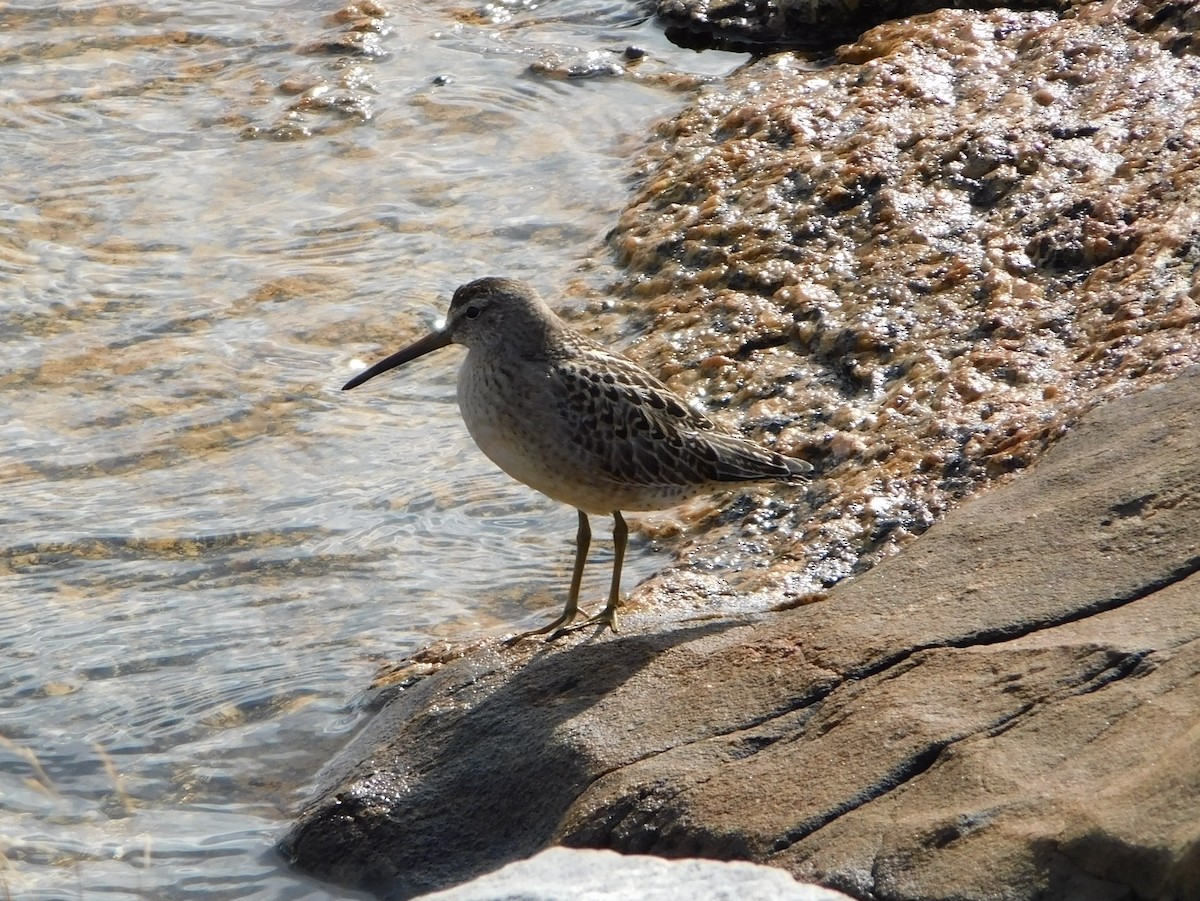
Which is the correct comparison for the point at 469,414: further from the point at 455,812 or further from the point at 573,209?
the point at 573,209

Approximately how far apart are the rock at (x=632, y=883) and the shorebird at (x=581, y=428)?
2.02 meters

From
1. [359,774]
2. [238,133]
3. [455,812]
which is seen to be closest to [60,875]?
[359,774]

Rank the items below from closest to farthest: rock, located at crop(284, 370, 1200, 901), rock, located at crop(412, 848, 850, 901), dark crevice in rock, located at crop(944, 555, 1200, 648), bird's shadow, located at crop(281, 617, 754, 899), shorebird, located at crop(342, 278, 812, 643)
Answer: rock, located at crop(412, 848, 850, 901) → rock, located at crop(284, 370, 1200, 901) → dark crevice in rock, located at crop(944, 555, 1200, 648) → bird's shadow, located at crop(281, 617, 754, 899) → shorebird, located at crop(342, 278, 812, 643)

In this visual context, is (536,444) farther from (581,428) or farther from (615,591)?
(615,591)

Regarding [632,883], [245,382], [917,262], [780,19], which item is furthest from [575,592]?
[780,19]

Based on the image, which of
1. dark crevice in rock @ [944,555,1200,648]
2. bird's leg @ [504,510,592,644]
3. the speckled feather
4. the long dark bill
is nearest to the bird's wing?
the speckled feather

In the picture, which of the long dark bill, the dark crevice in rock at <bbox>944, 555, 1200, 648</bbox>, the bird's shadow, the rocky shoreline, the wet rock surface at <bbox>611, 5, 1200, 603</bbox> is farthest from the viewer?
the long dark bill

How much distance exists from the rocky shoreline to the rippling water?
0.55 meters

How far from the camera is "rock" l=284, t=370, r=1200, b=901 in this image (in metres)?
3.29

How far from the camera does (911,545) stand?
15.9 ft

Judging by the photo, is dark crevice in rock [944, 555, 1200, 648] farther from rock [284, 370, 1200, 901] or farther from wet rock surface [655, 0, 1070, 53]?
wet rock surface [655, 0, 1070, 53]

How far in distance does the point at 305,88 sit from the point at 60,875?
678cm

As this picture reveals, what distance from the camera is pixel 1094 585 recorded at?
13.4 feet

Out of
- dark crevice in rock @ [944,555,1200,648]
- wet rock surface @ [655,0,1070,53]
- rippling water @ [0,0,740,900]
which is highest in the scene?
wet rock surface @ [655,0,1070,53]
